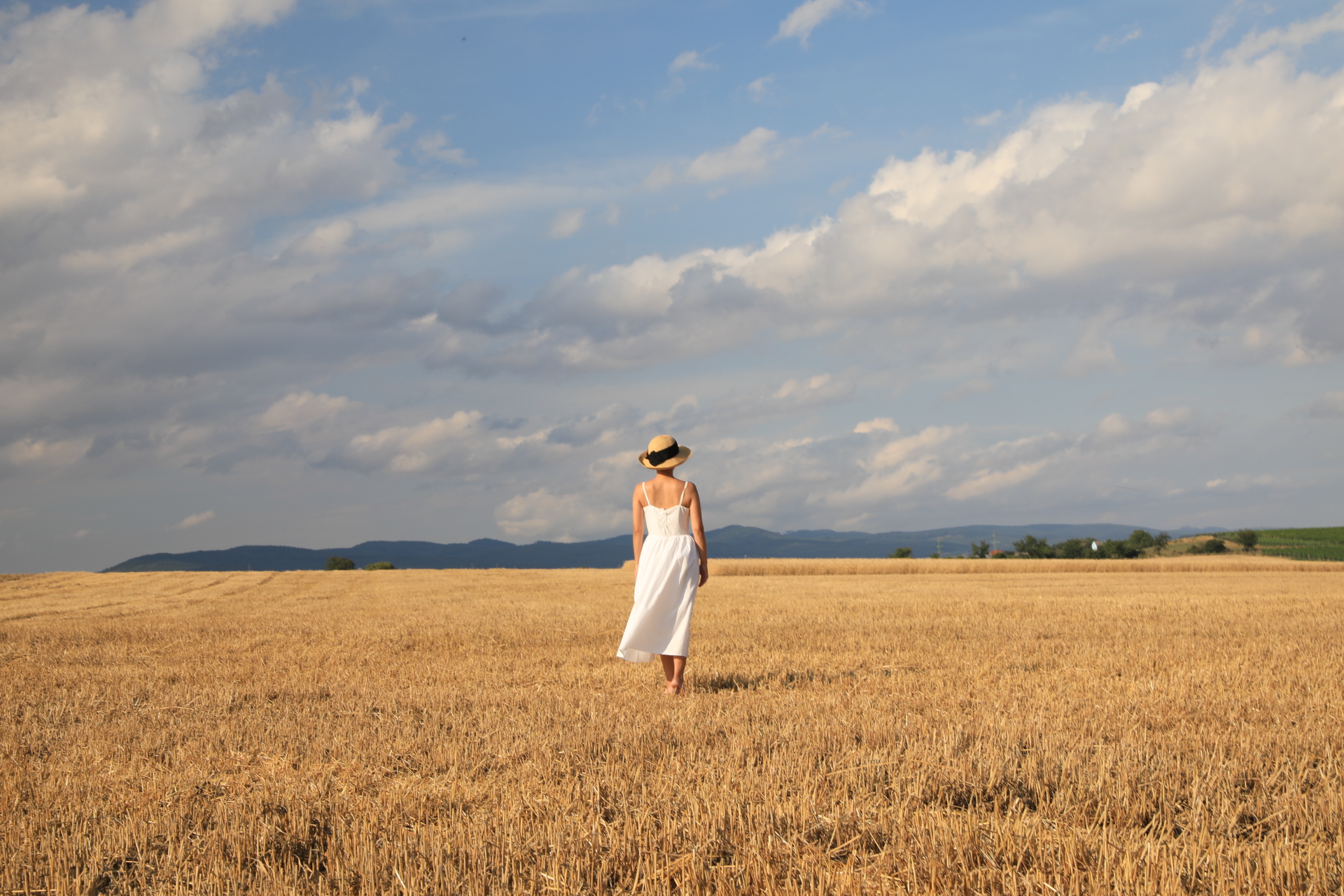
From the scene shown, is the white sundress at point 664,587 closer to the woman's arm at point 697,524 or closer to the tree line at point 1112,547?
the woman's arm at point 697,524

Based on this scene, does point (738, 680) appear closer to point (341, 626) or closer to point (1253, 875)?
point (1253, 875)

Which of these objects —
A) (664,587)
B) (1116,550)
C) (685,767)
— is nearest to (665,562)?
(664,587)

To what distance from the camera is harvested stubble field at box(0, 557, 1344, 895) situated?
4.10 metres

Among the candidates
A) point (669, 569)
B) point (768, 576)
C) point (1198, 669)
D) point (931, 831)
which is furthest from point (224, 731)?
point (768, 576)

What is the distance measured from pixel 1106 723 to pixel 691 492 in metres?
4.38

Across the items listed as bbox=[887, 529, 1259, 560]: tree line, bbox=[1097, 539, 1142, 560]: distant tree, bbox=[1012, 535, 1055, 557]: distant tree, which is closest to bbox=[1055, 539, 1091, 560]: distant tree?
bbox=[887, 529, 1259, 560]: tree line

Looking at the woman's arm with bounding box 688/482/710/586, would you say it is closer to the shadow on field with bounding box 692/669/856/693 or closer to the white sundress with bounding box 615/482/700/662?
the white sundress with bounding box 615/482/700/662

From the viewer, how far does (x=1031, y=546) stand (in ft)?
312

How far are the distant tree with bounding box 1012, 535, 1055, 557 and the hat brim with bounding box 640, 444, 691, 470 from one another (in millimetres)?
89450

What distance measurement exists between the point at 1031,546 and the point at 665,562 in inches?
3708

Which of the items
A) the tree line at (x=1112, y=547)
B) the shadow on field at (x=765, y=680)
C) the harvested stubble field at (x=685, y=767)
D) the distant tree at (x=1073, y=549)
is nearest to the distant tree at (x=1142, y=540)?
the tree line at (x=1112, y=547)

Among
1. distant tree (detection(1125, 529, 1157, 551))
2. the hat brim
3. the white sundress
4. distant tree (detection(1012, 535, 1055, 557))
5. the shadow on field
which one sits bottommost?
distant tree (detection(1012, 535, 1055, 557))

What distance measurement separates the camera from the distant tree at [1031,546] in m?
92.0

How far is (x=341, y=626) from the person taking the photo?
17.7 meters
